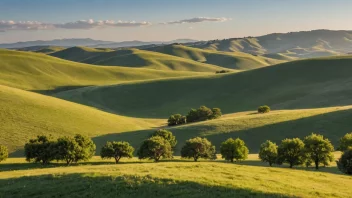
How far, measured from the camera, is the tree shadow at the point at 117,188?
27891mm

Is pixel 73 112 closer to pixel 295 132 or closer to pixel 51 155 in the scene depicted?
pixel 51 155

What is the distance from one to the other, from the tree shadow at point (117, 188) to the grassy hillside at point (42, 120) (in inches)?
1767

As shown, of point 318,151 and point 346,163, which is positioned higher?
point 318,151

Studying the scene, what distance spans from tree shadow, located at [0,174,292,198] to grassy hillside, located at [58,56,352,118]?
120823 mm

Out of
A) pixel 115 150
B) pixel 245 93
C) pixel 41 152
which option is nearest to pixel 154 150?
pixel 115 150

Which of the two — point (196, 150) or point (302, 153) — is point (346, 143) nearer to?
point (302, 153)

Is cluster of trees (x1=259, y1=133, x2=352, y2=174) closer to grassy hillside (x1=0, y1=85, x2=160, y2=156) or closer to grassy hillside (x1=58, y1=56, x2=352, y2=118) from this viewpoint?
grassy hillside (x1=0, y1=85, x2=160, y2=156)

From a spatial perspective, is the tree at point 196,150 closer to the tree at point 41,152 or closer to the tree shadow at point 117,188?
the tree at point 41,152

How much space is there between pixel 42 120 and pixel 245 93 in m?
112

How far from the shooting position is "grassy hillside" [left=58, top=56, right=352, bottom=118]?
6255 inches

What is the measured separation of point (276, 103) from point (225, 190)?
13366 cm

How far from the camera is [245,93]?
17962 centimetres

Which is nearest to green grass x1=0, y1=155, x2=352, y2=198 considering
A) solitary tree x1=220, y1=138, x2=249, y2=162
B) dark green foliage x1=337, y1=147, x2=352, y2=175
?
dark green foliage x1=337, y1=147, x2=352, y2=175

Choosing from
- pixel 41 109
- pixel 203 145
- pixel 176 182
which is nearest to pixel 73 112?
pixel 41 109
